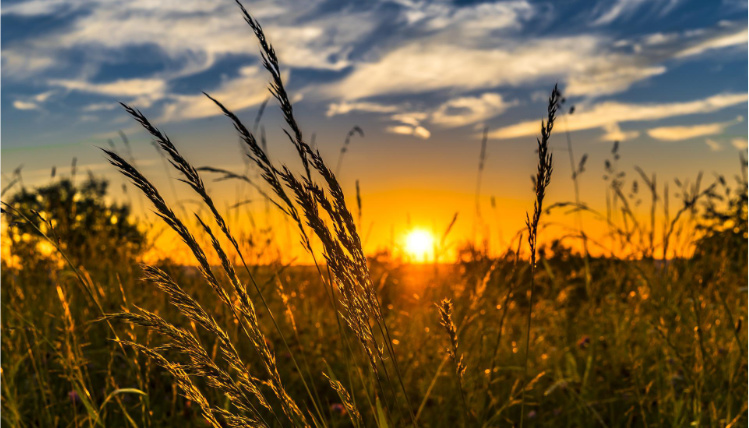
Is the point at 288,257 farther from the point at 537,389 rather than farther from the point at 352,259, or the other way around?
the point at 352,259

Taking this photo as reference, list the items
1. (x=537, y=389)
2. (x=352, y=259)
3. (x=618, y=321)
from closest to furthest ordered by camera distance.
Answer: (x=352, y=259) → (x=537, y=389) → (x=618, y=321)

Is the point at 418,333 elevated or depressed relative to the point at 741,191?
depressed

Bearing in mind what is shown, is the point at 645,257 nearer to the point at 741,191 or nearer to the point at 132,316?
the point at 741,191

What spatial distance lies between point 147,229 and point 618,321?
3352 millimetres

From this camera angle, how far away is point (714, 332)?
133 inches

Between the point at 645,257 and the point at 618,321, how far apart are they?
0.97m

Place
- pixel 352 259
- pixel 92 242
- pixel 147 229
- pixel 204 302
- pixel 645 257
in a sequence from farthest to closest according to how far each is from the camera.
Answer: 1. pixel 92 242
2. pixel 147 229
3. pixel 204 302
4. pixel 645 257
5. pixel 352 259

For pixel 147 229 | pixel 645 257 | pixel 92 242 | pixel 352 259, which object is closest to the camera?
pixel 352 259

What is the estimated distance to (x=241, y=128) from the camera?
1.14 m

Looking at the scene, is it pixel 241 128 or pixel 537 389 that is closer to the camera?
pixel 241 128

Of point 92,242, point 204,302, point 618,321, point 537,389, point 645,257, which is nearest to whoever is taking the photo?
point 645,257

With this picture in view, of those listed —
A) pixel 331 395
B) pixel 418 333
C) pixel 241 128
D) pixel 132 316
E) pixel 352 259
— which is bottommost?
pixel 331 395

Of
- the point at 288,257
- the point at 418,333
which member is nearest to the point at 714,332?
the point at 418,333

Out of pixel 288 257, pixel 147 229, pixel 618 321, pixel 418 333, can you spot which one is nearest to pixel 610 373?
pixel 618 321
